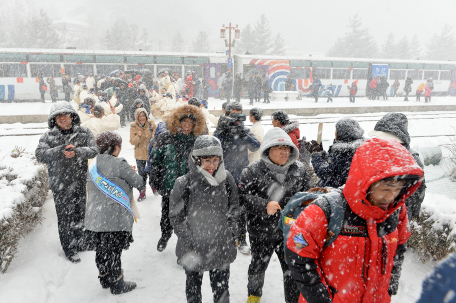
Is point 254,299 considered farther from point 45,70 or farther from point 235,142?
point 45,70

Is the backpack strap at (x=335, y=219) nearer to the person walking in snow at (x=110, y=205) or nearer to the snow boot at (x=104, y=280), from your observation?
the person walking in snow at (x=110, y=205)

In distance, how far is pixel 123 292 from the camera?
131 inches

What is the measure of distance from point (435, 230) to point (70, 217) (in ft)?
14.9

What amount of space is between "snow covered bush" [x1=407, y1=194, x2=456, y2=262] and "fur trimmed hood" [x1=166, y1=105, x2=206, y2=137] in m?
3.00

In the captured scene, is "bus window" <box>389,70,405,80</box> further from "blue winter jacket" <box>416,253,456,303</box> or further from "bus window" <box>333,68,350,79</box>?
"blue winter jacket" <box>416,253,456,303</box>

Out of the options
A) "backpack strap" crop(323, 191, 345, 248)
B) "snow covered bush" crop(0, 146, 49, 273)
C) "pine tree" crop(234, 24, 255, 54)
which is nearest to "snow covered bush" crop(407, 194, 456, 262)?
"backpack strap" crop(323, 191, 345, 248)

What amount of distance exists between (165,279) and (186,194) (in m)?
1.60

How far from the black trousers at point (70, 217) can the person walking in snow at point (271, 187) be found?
232 centimetres

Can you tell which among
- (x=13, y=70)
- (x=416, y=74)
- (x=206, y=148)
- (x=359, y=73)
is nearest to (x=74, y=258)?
(x=206, y=148)

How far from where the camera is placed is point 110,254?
10.4 ft

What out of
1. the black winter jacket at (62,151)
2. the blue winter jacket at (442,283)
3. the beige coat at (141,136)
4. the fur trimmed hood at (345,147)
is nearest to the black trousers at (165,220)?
the black winter jacket at (62,151)

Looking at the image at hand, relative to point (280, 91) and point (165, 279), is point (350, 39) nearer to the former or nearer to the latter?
point (280, 91)

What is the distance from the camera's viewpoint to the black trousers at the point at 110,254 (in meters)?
3.12

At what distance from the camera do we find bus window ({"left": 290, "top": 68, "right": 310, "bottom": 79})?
22.8 m
